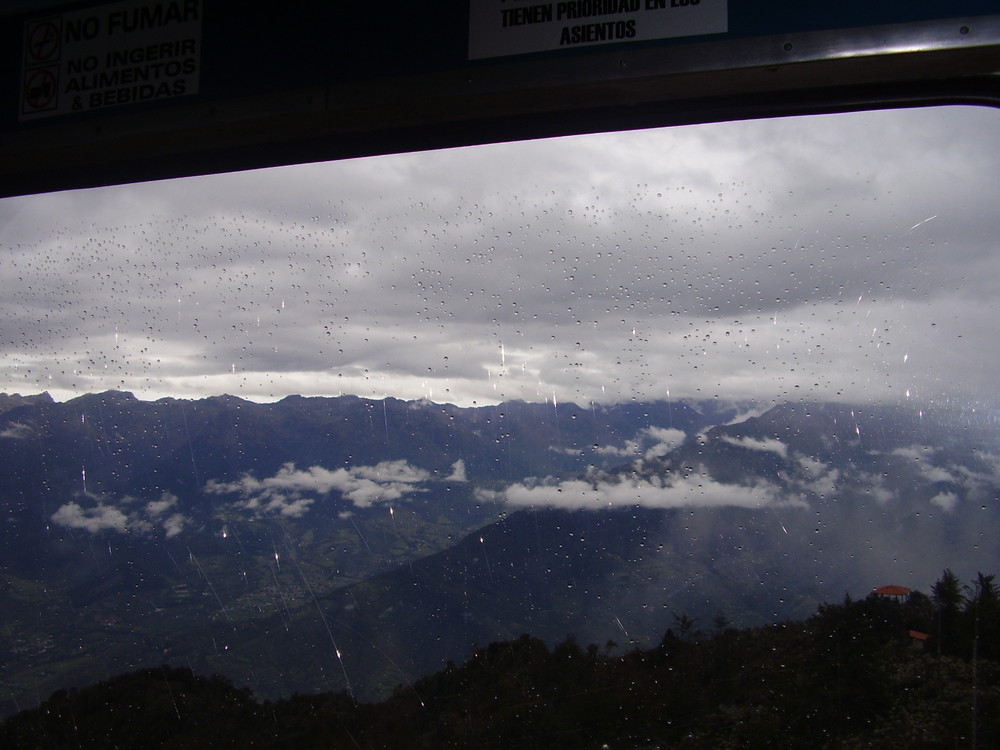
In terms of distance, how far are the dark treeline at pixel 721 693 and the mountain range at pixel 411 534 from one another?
63mm

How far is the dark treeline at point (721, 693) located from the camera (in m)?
1.97

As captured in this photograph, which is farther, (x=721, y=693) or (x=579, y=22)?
(x=721, y=693)

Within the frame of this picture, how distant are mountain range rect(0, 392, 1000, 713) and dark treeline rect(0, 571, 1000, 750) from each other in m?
0.06

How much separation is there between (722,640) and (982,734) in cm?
70

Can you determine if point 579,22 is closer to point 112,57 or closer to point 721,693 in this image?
point 112,57

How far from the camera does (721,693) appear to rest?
204 centimetres

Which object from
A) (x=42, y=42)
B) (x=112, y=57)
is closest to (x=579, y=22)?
(x=112, y=57)

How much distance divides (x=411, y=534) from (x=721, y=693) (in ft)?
3.38

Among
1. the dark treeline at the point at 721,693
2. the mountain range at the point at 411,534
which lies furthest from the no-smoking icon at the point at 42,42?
the dark treeline at the point at 721,693

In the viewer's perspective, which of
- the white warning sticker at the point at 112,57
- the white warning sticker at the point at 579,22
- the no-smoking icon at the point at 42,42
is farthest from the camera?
the no-smoking icon at the point at 42,42

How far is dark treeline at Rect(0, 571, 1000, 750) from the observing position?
6.46 ft

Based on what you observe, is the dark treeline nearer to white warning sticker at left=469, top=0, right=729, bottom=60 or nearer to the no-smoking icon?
white warning sticker at left=469, top=0, right=729, bottom=60

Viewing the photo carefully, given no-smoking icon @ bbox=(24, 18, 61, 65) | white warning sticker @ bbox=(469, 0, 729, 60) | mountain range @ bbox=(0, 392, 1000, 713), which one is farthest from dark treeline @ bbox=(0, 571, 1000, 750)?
no-smoking icon @ bbox=(24, 18, 61, 65)

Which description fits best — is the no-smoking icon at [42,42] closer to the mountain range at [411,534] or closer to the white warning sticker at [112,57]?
the white warning sticker at [112,57]
